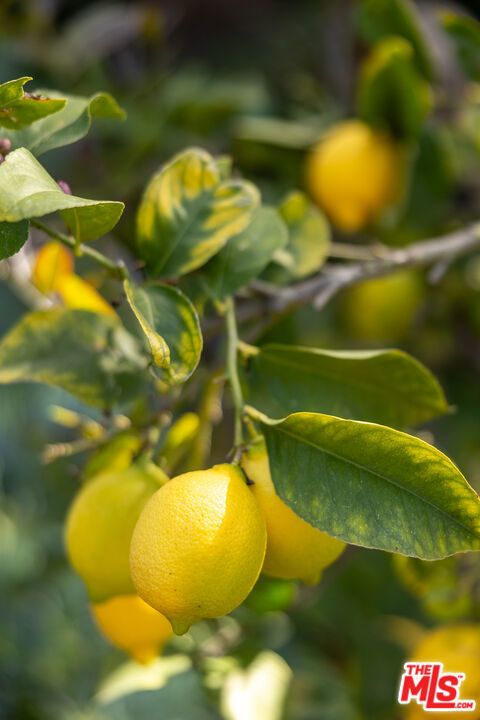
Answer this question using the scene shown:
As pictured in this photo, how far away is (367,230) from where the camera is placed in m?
1.12

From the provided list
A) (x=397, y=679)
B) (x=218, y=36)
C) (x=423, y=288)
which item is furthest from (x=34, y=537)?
(x=218, y=36)

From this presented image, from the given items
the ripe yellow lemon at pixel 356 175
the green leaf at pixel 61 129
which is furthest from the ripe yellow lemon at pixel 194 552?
the ripe yellow lemon at pixel 356 175

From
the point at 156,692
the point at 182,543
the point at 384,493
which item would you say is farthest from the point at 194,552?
the point at 156,692

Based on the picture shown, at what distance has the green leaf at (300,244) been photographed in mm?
792

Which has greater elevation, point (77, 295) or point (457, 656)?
point (77, 295)

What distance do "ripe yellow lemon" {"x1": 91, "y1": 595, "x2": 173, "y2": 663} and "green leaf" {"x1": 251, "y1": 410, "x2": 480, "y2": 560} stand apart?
0.19 metres

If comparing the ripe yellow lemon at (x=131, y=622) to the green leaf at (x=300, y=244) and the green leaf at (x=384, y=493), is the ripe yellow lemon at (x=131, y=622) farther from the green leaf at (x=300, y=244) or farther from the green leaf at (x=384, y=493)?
the green leaf at (x=300, y=244)

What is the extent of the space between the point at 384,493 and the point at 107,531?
0.68 ft

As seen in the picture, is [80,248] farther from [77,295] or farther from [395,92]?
[395,92]

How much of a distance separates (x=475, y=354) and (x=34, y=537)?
2.39 ft

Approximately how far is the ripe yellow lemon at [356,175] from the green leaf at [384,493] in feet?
1.86

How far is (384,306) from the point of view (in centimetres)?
113

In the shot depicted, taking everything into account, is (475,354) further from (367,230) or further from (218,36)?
(218,36)

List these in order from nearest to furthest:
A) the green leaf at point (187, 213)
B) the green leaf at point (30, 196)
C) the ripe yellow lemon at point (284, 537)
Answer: the green leaf at point (30, 196) → the ripe yellow lemon at point (284, 537) → the green leaf at point (187, 213)
